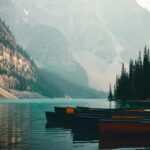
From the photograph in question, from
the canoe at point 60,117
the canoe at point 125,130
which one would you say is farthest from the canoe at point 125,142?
the canoe at point 60,117

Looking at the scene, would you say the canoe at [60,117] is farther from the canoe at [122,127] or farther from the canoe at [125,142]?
the canoe at [125,142]

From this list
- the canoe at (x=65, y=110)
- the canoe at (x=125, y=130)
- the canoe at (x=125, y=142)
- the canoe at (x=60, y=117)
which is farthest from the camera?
the canoe at (x=60, y=117)

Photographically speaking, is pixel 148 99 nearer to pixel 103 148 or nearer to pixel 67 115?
pixel 67 115

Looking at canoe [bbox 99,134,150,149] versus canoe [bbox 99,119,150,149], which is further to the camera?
canoe [bbox 99,119,150,149]

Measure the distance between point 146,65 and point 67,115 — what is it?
380ft

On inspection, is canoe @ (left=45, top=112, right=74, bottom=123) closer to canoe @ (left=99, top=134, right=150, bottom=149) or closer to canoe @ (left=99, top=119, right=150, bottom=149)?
canoe @ (left=99, top=119, right=150, bottom=149)

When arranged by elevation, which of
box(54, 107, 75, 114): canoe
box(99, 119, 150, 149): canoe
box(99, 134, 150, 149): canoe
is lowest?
box(99, 134, 150, 149): canoe

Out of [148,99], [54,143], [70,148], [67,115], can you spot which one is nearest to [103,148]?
[70,148]

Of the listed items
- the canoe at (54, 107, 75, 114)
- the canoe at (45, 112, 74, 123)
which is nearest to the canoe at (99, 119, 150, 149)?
the canoe at (45, 112, 74, 123)

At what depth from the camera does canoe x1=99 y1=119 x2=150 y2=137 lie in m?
56.3

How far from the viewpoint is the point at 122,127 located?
5666cm

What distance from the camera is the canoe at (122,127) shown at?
5631 cm

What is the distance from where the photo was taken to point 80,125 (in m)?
77.2

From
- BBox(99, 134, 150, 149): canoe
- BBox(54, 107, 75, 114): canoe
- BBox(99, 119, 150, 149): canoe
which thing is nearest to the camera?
BBox(99, 134, 150, 149): canoe
